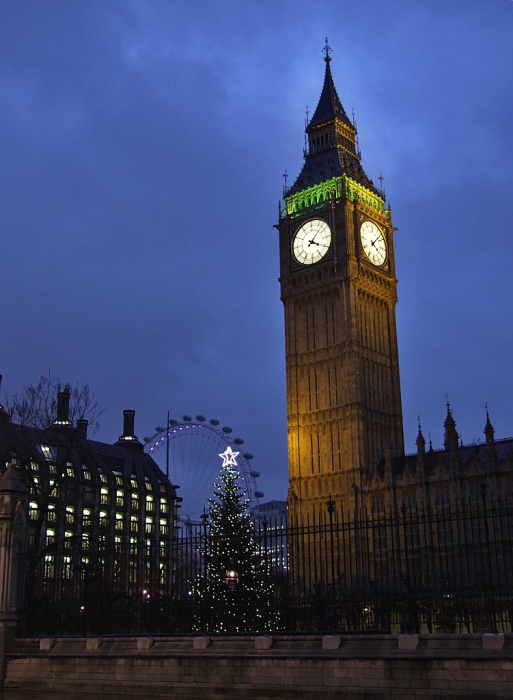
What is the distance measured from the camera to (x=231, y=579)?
74.7 feet

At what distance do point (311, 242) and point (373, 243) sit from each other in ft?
21.0

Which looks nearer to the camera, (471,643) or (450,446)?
(471,643)

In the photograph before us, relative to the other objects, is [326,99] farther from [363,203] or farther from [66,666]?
[66,666]

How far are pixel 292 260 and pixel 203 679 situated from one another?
64.2 metres

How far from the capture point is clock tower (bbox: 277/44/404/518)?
74188 millimetres

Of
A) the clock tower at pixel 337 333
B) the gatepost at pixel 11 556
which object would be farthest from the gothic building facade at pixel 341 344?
the gatepost at pixel 11 556

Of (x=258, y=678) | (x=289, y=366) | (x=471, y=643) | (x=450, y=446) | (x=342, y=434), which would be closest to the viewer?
(x=471, y=643)

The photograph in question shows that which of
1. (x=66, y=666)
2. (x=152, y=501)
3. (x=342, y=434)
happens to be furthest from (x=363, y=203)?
(x=66, y=666)

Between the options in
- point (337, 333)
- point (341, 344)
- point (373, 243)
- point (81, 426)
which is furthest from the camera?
point (81, 426)

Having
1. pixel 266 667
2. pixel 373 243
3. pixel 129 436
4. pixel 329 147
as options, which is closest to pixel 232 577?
pixel 266 667

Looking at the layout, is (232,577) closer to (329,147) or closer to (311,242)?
(311,242)

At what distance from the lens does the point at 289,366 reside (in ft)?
260

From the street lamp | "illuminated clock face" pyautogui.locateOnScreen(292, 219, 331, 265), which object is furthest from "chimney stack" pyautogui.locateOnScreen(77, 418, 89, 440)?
"illuminated clock face" pyautogui.locateOnScreen(292, 219, 331, 265)

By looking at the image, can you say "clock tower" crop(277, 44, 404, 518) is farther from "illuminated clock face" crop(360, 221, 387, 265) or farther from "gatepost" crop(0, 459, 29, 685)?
"gatepost" crop(0, 459, 29, 685)
